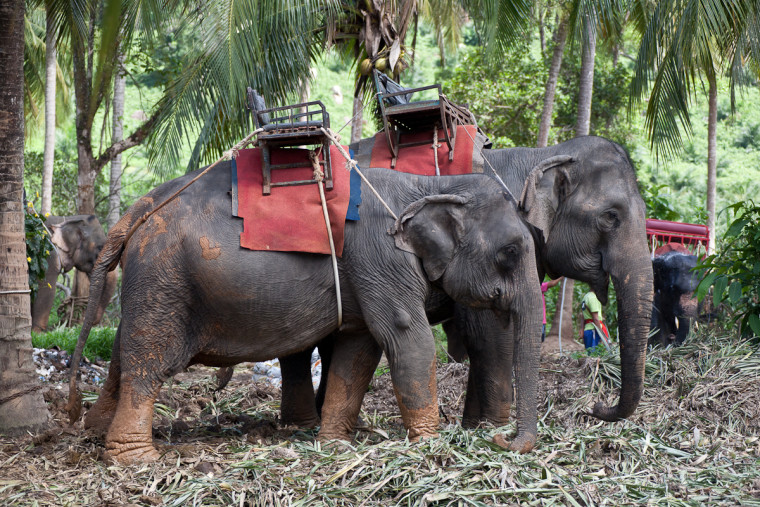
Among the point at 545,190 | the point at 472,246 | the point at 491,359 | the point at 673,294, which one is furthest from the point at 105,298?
the point at 673,294

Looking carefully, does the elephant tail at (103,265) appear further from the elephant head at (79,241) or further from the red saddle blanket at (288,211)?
the elephant head at (79,241)

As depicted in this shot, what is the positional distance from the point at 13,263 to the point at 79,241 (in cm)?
685

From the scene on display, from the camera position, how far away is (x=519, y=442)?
421 centimetres

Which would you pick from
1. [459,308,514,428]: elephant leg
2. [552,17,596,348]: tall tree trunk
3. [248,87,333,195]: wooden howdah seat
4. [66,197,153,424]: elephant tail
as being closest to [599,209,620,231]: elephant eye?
[459,308,514,428]: elephant leg

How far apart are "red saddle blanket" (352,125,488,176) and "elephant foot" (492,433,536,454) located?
6.60 ft

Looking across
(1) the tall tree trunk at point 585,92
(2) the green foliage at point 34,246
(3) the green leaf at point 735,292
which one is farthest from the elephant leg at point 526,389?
(1) the tall tree trunk at point 585,92

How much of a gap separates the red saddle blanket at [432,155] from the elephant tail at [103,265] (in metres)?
1.63

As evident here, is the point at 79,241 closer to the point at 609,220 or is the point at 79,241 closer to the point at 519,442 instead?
the point at 609,220

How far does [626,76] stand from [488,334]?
1229 cm

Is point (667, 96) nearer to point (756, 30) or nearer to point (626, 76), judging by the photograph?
point (756, 30)

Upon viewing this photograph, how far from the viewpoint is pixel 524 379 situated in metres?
4.38

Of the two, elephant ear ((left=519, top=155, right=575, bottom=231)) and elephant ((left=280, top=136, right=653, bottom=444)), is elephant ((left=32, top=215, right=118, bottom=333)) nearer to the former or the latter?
elephant ((left=280, top=136, right=653, bottom=444))

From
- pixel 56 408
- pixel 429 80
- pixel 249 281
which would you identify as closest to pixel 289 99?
pixel 56 408

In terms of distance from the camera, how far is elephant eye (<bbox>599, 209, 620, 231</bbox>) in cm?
510
